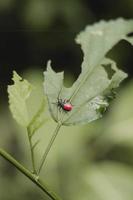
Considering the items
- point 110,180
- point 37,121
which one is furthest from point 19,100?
point 110,180

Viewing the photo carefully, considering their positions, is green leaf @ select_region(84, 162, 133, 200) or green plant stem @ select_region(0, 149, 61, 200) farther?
green leaf @ select_region(84, 162, 133, 200)

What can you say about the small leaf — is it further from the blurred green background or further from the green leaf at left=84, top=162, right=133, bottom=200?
the green leaf at left=84, top=162, right=133, bottom=200

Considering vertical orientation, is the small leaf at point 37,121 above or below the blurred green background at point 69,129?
above

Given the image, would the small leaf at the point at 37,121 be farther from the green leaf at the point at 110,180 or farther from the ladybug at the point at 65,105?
the green leaf at the point at 110,180

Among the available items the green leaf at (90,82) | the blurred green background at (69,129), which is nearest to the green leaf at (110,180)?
the blurred green background at (69,129)

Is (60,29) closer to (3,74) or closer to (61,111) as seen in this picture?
(3,74)

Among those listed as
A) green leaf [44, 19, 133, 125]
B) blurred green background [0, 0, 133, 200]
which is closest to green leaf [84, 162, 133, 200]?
blurred green background [0, 0, 133, 200]
